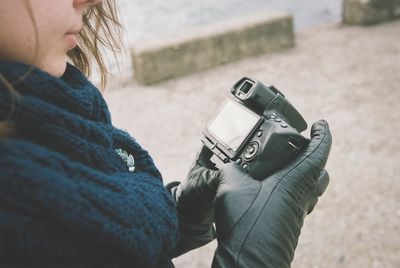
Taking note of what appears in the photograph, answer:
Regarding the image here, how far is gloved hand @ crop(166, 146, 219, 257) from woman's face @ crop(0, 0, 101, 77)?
510 millimetres

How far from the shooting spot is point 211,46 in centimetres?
418

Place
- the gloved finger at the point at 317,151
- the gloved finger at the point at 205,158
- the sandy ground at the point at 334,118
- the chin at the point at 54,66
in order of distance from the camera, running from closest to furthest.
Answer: the chin at the point at 54,66
the gloved finger at the point at 317,151
the gloved finger at the point at 205,158
the sandy ground at the point at 334,118

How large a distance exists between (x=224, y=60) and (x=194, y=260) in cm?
264

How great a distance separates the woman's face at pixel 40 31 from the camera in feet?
2.05

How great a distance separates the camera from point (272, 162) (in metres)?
1.03

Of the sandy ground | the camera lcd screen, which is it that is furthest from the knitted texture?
the sandy ground

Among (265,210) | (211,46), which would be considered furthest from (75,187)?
(211,46)

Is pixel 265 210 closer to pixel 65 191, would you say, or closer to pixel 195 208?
pixel 195 208

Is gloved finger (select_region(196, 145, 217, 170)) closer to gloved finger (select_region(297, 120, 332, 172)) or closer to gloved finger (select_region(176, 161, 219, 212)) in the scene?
gloved finger (select_region(176, 161, 219, 212))

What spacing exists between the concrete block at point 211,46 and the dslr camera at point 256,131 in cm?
286

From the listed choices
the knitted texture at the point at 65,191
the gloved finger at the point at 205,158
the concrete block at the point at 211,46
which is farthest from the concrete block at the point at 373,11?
the knitted texture at the point at 65,191

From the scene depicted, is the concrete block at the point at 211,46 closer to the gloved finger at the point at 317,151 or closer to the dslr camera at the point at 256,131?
the dslr camera at the point at 256,131

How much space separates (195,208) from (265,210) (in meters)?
0.26

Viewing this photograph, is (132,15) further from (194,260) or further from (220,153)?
(220,153)
